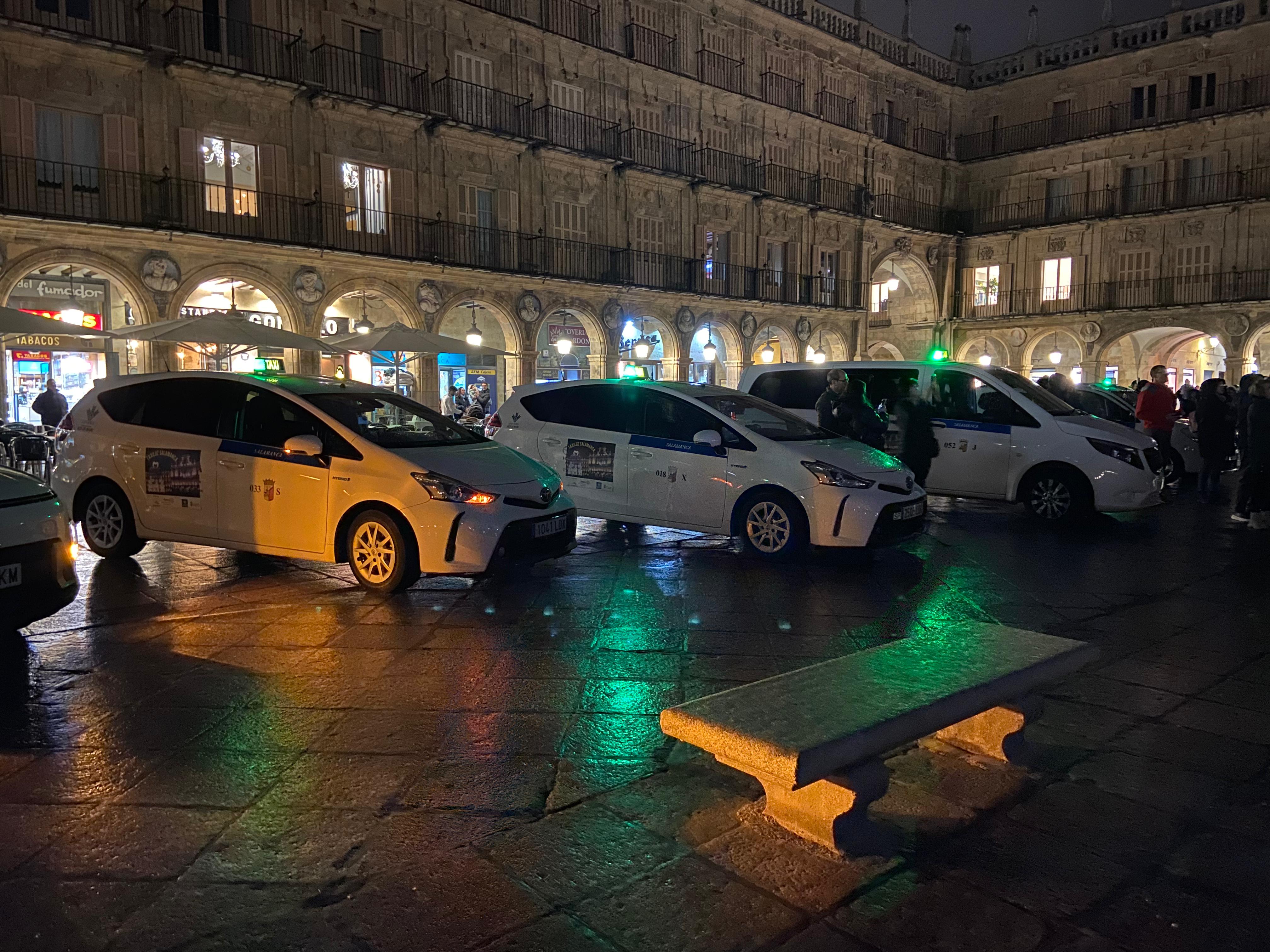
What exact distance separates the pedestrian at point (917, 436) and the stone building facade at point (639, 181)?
1442 cm

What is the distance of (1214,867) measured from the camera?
299 cm

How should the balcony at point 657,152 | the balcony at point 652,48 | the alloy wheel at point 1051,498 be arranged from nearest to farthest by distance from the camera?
the alloy wheel at point 1051,498 < the balcony at point 652,48 < the balcony at point 657,152

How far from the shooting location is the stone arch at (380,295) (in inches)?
845

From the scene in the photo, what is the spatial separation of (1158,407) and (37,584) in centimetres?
1251

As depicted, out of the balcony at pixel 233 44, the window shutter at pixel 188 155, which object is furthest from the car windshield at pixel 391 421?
the balcony at pixel 233 44

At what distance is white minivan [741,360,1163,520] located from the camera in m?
10.1

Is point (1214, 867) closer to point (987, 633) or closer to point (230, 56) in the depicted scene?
point (987, 633)

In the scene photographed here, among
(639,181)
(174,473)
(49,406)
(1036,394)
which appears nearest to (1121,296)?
(639,181)

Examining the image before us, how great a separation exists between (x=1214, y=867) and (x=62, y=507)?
5360 millimetres

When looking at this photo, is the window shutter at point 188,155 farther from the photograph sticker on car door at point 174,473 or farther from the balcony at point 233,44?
the photograph sticker on car door at point 174,473

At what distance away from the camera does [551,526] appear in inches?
275

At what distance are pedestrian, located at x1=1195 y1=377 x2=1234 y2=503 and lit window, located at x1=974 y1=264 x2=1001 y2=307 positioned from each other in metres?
24.7

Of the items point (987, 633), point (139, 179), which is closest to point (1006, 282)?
point (139, 179)

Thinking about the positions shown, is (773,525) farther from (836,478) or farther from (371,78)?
(371,78)
